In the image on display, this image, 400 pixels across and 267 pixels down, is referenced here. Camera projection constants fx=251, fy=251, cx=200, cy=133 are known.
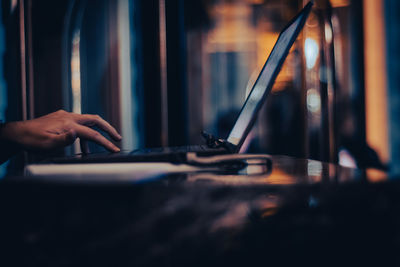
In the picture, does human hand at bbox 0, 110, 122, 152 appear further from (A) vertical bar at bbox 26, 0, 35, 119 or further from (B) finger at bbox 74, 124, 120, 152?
(A) vertical bar at bbox 26, 0, 35, 119

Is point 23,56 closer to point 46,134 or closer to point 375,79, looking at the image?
point 46,134

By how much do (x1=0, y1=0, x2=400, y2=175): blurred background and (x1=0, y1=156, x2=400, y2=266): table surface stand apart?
1.43 metres

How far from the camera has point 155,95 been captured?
1792mm

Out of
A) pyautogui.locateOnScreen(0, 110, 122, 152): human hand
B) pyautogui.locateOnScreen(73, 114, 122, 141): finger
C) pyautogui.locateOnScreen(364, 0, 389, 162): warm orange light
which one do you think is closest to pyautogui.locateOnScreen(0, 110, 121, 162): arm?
pyautogui.locateOnScreen(0, 110, 122, 152): human hand

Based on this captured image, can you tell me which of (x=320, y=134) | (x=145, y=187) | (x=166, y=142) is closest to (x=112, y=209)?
(x=145, y=187)

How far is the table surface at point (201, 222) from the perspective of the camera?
1.13 ft

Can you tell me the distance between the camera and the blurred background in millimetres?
1753

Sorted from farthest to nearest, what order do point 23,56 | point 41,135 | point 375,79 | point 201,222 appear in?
point 375,79
point 23,56
point 41,135
point 201,222

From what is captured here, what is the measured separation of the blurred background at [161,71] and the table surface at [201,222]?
1.43 m

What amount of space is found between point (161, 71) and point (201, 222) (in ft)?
5.06

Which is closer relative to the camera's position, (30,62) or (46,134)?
(46,134)

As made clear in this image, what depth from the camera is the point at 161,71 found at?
1768mm

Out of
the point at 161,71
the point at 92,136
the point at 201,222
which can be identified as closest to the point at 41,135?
the point at 92,136

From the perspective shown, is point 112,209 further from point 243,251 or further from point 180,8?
point 180,8
